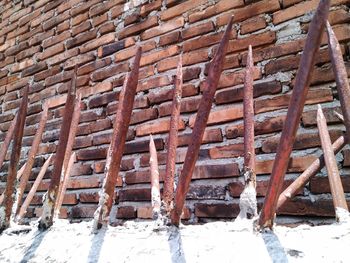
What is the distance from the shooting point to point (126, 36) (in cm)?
195

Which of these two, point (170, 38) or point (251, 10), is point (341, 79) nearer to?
point (251, 10)

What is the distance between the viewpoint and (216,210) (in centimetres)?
136

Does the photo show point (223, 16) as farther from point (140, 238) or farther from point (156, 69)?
point (140, 238)

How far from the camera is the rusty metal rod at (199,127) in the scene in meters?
0.57

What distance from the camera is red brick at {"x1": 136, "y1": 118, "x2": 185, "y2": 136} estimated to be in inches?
63.6

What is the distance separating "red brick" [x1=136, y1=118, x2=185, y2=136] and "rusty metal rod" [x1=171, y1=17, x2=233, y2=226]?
3.25 ft

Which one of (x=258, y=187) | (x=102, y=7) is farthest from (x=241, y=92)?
(x=102, y=7)

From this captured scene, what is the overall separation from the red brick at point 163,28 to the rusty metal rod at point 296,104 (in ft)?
4.48

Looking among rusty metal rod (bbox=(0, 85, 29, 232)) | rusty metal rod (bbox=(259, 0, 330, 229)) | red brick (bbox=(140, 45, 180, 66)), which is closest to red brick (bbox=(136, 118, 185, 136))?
red brick (bbox=(140, 45, 180, 66))

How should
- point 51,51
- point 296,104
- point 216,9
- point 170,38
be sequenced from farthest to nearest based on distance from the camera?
point 51,51 < point 170,38 < point 216,9 < point 296,104

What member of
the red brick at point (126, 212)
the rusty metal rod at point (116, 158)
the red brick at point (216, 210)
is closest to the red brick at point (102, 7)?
the red brick at point (126, 212)

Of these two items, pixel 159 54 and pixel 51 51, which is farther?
pixel 51 51

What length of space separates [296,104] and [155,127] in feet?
3.98

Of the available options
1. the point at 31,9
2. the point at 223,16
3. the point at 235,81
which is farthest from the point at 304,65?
the point at 31,9
